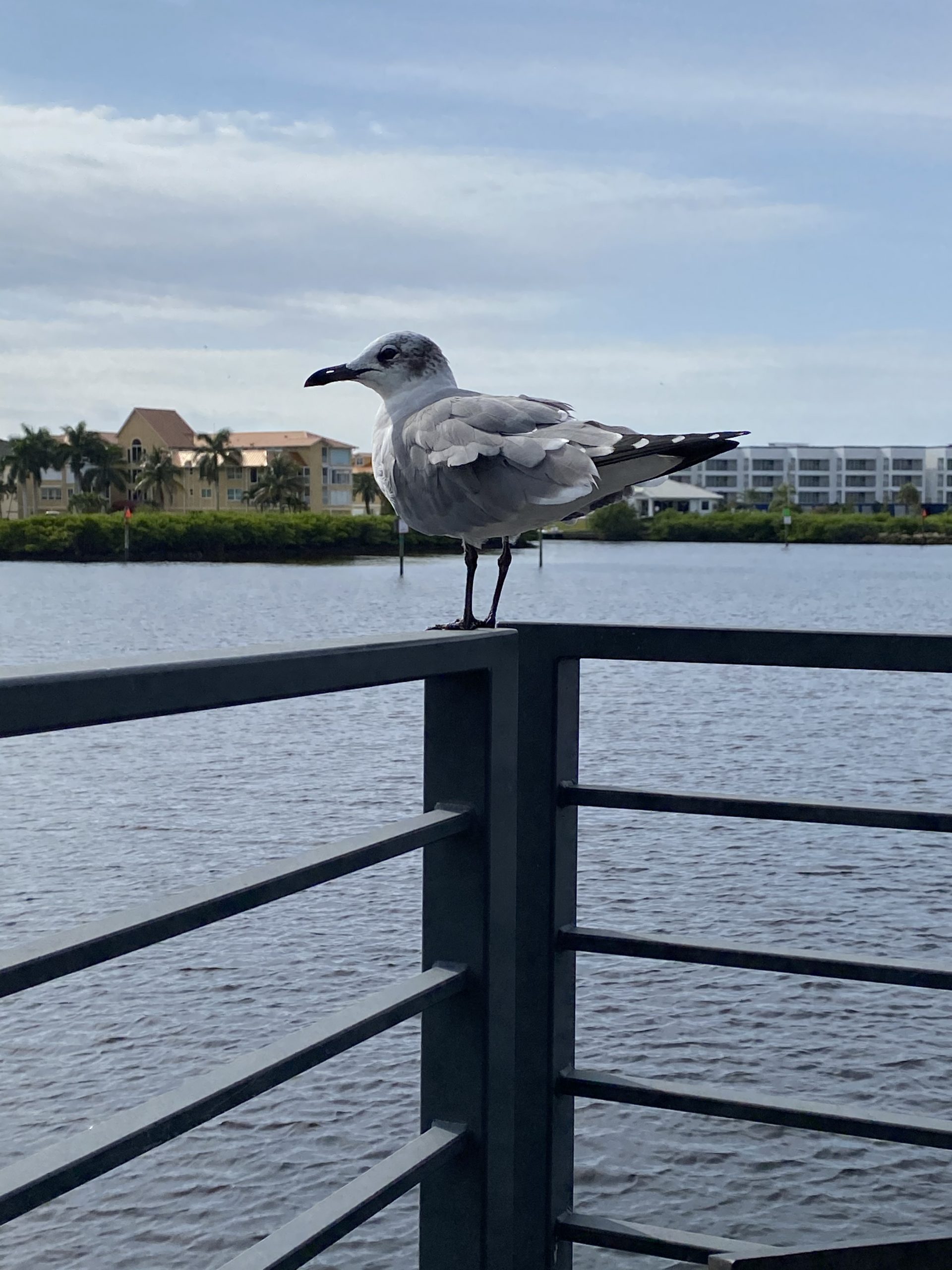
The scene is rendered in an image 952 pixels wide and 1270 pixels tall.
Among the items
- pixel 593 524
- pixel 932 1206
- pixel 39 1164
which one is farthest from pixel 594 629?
pixel 593 524

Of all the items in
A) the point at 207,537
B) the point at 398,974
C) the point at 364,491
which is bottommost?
the point at 398,974

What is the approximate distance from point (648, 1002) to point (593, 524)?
13691 cm

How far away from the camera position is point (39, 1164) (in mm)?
1310

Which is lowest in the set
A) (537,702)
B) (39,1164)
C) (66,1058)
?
(66,1058)

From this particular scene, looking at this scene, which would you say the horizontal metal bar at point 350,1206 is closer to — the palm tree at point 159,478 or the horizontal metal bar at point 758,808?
the horizontal metal bar at point 758,808

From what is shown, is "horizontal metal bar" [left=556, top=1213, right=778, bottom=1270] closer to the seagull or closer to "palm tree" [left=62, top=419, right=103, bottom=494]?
the seagull

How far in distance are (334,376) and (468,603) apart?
85 cm

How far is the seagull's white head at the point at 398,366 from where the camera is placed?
3340 mm

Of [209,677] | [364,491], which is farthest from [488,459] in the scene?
[364,491]

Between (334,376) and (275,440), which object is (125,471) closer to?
(275,440)

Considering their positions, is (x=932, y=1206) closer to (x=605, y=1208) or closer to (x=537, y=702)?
(x=605, y=1208)

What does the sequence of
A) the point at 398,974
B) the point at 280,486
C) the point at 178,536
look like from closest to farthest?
the point at 398,974, the point at 178,536, the point at 280,486

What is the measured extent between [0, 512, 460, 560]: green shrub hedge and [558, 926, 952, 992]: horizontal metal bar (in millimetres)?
102701

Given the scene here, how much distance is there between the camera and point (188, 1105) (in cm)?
142
